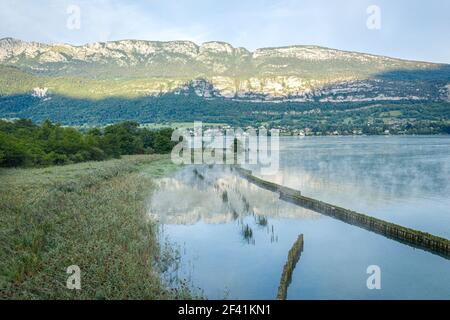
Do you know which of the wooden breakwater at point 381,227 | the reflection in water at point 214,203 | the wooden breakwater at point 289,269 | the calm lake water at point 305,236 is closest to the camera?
the wooden breakwater at point 289,269

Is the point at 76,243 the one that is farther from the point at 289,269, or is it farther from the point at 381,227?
the point at 381,227

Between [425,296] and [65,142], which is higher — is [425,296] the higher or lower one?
the lower one

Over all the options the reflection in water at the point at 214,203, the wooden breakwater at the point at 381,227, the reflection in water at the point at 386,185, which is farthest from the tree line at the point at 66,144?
the wooden breakwater at the point at 381,227

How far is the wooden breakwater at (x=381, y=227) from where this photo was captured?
860 inches

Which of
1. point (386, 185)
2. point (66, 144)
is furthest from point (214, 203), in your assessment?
point (66, 144)

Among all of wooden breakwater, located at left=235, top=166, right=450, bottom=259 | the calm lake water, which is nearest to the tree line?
the calm lake water

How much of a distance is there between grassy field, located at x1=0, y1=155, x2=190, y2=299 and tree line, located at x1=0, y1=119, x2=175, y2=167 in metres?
16.1

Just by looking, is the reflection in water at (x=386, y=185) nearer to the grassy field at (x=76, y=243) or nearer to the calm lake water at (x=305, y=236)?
the calm lake water at (x=305, y=236)

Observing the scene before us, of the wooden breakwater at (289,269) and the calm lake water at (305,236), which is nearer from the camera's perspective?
the wooden breakwater at (289,269)

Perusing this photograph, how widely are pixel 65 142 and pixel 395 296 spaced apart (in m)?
52.1

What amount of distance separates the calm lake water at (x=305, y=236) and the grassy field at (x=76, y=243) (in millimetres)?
2035

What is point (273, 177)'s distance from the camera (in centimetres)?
A: 5394
